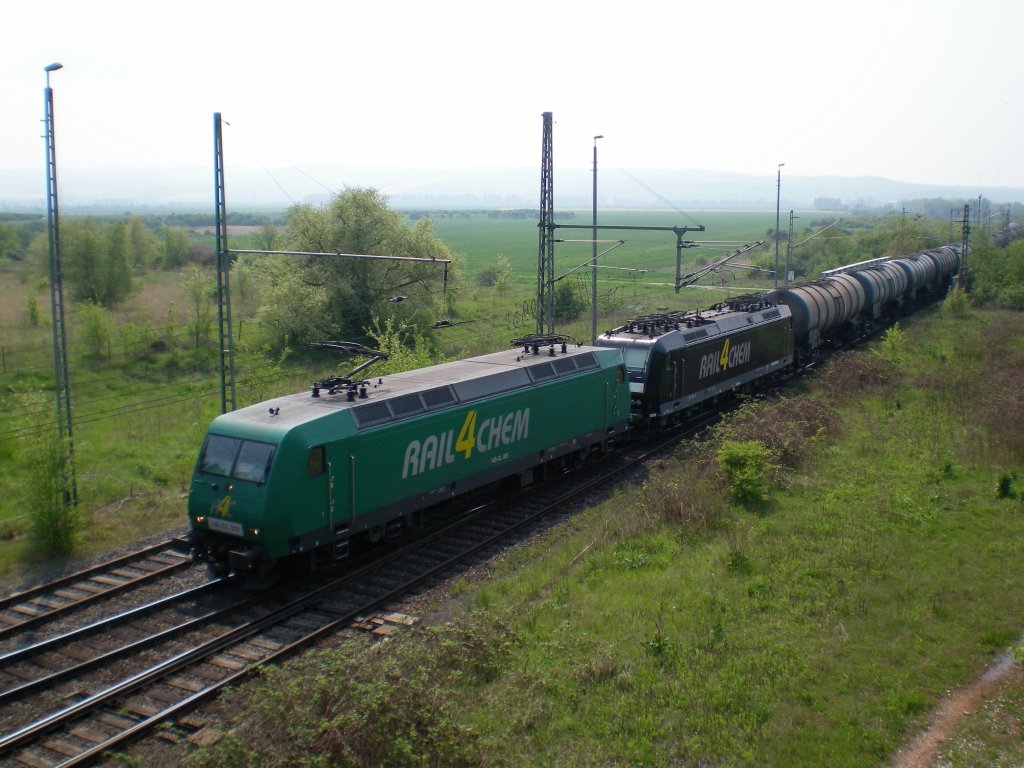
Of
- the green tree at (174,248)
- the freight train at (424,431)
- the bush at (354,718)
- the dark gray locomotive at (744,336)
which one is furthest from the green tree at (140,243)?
the bush at (354,718)

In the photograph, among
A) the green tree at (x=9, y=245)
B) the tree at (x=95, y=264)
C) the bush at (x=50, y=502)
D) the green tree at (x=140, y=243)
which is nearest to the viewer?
the bush at (x=50, y=502)

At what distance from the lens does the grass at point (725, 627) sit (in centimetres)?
945

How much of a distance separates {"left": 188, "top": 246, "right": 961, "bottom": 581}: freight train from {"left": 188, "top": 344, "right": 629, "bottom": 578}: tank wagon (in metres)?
0.02

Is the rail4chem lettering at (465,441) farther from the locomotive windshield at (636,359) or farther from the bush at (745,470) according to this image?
the locomotive windshield at (636,359)

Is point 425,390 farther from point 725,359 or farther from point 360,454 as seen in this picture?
point 725,359

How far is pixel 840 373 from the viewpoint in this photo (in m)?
31.2

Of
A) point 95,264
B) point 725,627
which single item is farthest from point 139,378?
point 725,627

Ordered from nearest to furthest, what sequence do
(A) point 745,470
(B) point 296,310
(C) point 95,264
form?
1. (A) point 745,470
2. (B) point 296,310
3. (C) point 95,264

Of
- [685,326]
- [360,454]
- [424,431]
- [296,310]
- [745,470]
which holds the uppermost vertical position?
[685,326]

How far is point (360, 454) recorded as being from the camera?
14.4 m

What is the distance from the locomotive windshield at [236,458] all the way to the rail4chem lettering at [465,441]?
2796 mm

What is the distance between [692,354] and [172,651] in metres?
16.7

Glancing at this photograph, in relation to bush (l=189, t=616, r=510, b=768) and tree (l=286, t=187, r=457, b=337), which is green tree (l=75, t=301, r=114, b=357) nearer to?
tree (l=286, t=187, r=457, b=337)

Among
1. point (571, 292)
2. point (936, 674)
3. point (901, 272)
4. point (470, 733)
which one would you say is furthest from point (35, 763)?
point (901, 272)
